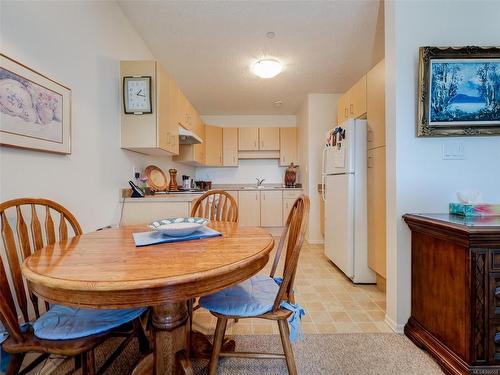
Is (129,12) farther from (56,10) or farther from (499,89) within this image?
(499,89)

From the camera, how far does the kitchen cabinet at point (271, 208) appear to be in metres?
4.54

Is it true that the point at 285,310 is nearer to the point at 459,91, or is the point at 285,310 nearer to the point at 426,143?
the point at 426,143

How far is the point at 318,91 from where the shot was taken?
12.5ft

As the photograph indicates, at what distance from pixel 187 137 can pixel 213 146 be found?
1.40 meters

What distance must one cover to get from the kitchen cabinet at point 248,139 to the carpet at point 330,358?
148 inches

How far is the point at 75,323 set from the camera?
0.91 metres

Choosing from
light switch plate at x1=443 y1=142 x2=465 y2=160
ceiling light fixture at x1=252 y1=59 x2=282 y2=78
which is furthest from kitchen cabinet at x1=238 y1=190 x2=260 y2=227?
light switch plate at x1=443 y1=142 x2=465 y2=160

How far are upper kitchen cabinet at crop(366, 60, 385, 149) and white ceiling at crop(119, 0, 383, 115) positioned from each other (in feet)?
1.70

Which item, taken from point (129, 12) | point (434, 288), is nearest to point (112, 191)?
point (129, 12)

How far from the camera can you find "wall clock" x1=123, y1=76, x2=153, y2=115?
81.6 inches

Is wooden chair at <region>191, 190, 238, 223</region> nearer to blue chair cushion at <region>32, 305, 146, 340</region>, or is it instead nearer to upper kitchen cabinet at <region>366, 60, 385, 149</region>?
blue chair cushion at <region>32, 305, 146, 340</region>

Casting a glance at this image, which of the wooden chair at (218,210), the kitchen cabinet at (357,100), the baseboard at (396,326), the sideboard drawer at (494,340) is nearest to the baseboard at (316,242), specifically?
the kitchen cabinet at (357,100)

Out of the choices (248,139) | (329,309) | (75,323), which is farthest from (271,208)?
(75,323)

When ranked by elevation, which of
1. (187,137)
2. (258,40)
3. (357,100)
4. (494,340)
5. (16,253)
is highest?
(258,40)
